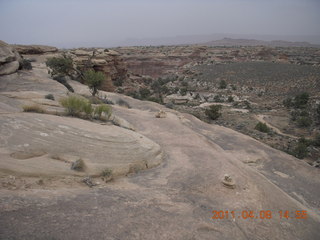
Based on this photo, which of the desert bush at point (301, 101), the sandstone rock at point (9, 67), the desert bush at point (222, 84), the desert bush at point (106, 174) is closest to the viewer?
the desert bush at point (106, 174)

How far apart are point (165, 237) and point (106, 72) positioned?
96.6 ft

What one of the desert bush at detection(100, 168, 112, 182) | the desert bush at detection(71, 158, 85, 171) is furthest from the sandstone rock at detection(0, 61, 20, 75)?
the desert bush at detection(100, 168, 112, 182)

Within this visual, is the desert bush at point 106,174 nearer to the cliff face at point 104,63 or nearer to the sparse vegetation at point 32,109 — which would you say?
the sparse vegetation at point 32,109

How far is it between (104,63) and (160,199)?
93.8 feet

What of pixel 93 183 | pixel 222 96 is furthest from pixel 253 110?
pixel 93 183

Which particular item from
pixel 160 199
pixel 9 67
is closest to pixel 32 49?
pixel 9 67

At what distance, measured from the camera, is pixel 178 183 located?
281 inches

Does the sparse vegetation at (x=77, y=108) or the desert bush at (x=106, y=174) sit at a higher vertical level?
the sparse vegetation at (x=77, y=108)

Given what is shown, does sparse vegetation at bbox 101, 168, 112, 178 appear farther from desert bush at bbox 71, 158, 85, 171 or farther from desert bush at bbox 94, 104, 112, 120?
desert bush at bbox 94, 104, 112, 120

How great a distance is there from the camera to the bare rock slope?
14.2 feet

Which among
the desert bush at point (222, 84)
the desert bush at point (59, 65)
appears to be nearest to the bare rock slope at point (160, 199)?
the desert bush at point (59, 65)

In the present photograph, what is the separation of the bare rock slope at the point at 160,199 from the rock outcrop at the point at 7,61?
773 centimetres

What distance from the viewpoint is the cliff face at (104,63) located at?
97.4ft

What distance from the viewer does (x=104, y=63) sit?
104ft
